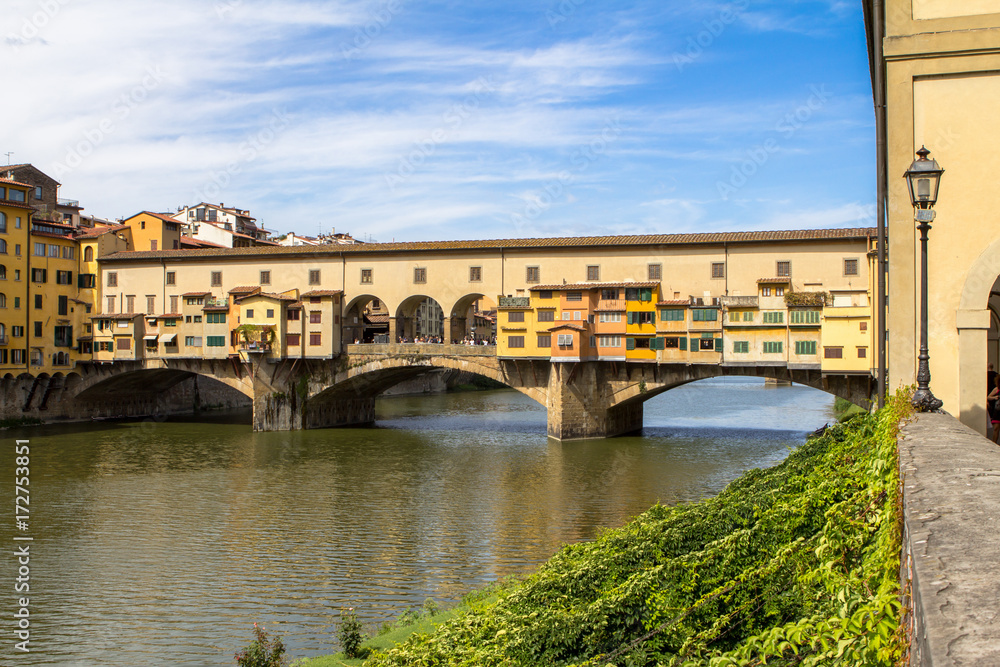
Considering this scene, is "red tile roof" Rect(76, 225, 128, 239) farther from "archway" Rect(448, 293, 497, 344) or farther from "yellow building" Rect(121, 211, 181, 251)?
"archway" Rect(448, 293, 497, 344)

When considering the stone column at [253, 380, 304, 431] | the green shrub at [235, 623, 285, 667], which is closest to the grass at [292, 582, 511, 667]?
the green shrub at [235, 623, 285, 667]

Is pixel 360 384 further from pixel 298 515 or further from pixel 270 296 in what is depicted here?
pixel 298 515

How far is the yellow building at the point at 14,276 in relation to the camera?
41.5m

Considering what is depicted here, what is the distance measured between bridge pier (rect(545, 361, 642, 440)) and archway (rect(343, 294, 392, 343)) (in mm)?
9725

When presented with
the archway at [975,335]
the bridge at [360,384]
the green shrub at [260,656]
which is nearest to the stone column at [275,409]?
the bridge at [360,384]

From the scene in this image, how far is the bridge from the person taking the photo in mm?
36062

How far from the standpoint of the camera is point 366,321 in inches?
2165

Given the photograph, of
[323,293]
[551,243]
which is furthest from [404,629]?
[323,293]

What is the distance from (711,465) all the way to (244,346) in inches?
942

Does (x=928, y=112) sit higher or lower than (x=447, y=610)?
higher

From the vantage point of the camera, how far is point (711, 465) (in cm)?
2922

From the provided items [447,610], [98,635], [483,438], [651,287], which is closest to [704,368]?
[651,287]

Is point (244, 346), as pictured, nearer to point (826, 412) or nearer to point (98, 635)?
point (98, 635)

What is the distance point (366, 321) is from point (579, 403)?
2272cm
